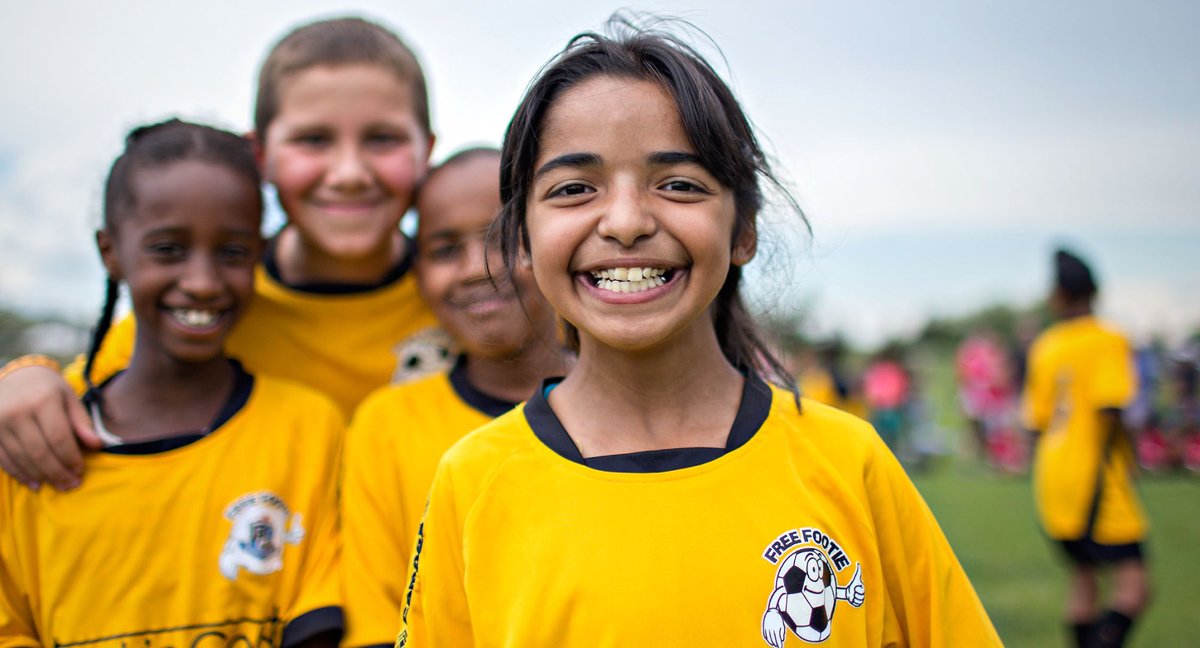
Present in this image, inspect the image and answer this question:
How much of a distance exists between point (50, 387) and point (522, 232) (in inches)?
48.1

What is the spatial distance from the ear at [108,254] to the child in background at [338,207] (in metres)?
0.23

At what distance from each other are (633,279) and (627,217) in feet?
0.38

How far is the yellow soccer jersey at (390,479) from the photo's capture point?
2.00m

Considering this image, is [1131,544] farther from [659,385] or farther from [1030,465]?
[1030,465]

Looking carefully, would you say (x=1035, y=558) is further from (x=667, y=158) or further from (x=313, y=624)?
(x=667, y=158)

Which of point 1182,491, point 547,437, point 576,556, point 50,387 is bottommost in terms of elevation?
point 1182,491

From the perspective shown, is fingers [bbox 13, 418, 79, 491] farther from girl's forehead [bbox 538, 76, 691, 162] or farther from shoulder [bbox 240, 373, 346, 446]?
girl's forehead [bbox 538, 76, 691, 162]

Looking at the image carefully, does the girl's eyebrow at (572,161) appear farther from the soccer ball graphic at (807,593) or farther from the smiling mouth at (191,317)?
the smiling mouth at (191,317)

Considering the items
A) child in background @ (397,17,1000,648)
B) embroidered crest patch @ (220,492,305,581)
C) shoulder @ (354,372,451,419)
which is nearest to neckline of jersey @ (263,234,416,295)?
shoulder @ (354,372,451,419)

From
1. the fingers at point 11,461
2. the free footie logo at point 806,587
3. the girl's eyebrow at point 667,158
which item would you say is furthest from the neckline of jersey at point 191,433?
the free footie logo at point 806,587

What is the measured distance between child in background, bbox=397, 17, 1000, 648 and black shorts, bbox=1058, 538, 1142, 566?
399cm

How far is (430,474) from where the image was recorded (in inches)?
84.6

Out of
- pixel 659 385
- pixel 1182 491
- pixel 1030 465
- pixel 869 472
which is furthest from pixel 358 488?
pixel 1030 465

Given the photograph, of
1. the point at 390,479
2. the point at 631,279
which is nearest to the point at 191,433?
the point at 390,479
